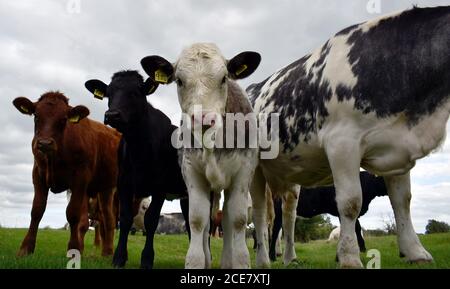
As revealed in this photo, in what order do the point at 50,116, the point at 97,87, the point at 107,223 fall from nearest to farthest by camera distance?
the point at 50,116 < the point at 97,87 < the point at 107,223

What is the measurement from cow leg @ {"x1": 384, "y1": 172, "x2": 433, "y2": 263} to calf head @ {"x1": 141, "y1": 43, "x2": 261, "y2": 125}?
2.69m

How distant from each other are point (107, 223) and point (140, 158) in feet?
8.56

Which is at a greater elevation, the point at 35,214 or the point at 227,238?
the point at 35,214

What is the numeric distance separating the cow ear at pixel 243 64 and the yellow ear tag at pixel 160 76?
85 cm

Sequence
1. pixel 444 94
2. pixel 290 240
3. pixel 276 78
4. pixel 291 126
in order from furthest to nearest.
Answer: pixel 290 240, pixel 276 78, pixel 291 126, pixel 444 94

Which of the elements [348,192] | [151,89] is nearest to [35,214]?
[151,89]

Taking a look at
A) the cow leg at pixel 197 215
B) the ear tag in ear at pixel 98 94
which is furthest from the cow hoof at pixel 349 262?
the ear tag in ear at pixel 98 94

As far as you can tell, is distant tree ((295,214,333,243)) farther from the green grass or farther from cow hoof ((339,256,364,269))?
cow hoof ((339,256,364,269))

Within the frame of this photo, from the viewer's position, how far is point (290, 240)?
28.9 ft

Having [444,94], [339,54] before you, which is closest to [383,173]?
[444,94]

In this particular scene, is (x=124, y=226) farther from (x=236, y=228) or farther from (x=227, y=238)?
(x=236, y=228)

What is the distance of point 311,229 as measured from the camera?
37.3 meters

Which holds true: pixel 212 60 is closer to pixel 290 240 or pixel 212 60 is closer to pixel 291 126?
pixel 291 126
